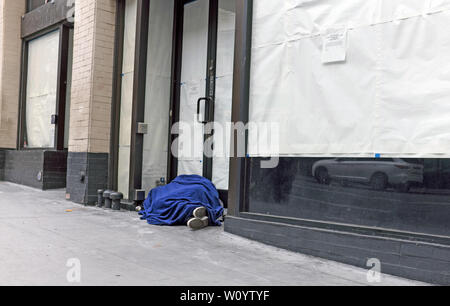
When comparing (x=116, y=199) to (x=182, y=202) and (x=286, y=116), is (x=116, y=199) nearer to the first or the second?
(x=182, y=202)

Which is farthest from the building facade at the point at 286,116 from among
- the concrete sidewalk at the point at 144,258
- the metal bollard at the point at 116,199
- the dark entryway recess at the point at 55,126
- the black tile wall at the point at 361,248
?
the dark entryway recess at the point at 55,126

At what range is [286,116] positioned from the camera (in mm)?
5059

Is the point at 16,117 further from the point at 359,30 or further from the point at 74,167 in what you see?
the point at 359,30

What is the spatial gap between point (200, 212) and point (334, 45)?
8.87ft

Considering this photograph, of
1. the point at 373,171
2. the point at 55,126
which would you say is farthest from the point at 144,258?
the point at 55,126

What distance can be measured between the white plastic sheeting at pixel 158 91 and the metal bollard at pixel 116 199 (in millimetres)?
450

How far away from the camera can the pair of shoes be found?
5.68 metres

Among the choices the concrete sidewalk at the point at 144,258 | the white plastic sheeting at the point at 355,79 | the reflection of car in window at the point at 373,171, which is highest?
the white plastic sheeting at the point at 355,79

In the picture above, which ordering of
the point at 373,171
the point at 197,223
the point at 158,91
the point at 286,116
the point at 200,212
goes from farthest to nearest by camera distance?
the point at 158,91, the point at 200,212, the point at 197,223, the point at 286,116, the point at 373,171

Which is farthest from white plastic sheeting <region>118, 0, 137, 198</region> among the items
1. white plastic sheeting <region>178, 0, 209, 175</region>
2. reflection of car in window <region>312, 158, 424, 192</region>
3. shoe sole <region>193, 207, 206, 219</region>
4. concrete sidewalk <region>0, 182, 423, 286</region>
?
reflection of car in window <region>312, 158, 424, 192</region>

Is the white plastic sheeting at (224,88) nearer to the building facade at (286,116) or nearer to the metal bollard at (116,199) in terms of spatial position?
the building facade at (286,116)

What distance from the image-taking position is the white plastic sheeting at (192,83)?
747 cm

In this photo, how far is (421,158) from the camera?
3979mm
